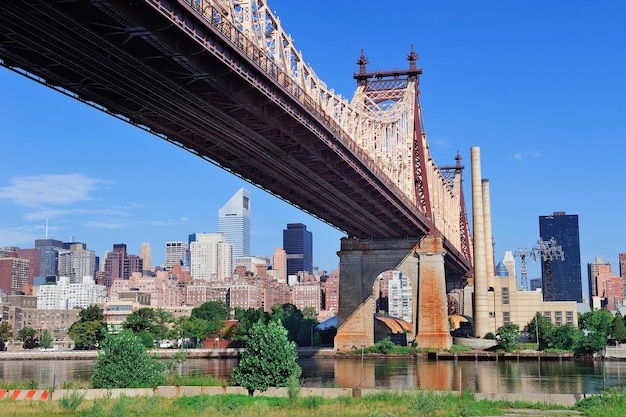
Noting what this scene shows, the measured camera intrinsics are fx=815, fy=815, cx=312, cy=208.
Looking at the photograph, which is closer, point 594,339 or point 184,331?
point 594,339

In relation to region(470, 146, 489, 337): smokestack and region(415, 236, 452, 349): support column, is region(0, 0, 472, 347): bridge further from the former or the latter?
region(470, 146, 489, 337): smokestack

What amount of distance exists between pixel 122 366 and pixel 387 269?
55181mm

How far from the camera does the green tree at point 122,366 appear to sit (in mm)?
37625

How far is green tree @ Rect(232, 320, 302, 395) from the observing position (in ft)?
121

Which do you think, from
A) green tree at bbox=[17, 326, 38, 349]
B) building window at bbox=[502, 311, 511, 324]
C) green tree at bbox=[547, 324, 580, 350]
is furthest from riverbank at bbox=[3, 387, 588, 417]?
green tree at bbox=[17, 326, 38, 349]

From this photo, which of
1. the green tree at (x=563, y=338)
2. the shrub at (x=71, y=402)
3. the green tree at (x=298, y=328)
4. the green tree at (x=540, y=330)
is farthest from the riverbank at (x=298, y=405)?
the green tree at (x=298, y=328)

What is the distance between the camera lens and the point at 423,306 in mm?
88062

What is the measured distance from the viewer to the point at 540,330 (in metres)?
94.0

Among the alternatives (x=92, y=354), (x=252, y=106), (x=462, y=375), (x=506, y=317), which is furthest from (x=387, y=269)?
(x=252, y=106)

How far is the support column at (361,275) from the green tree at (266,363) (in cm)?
5307

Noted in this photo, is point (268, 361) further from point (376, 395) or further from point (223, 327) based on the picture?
point (223, 327)

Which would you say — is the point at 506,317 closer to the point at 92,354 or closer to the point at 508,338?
the point at 508,338

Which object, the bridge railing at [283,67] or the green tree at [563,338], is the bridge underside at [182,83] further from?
the green tree at [563,338]

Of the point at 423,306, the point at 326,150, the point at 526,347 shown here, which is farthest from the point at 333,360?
the point at 326,150
